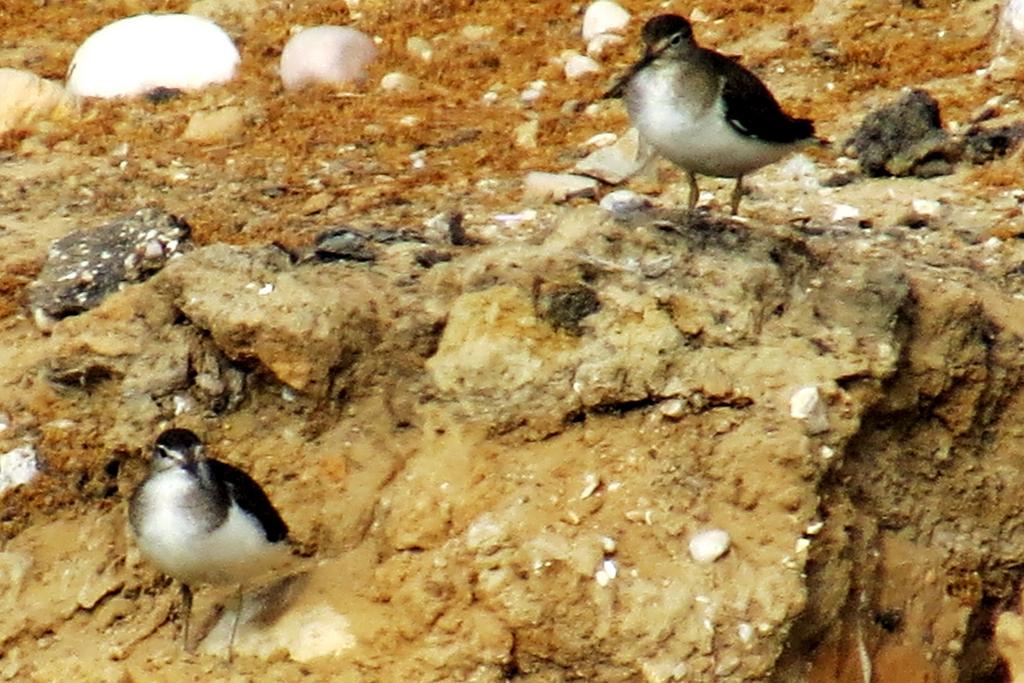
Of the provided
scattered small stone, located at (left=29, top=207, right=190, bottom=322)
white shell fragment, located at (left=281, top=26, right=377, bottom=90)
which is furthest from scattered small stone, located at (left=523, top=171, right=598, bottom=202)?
white shell fragment, located at (left=281, top=26, right=377, bottom=90)

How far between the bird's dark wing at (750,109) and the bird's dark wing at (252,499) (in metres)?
2.77

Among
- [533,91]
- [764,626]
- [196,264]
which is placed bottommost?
[533,91]

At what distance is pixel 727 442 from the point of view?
7152 millimetres

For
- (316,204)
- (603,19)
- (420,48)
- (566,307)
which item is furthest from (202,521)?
(603,19)

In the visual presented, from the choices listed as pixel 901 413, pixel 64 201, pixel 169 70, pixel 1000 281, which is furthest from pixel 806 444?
pixel 169 70

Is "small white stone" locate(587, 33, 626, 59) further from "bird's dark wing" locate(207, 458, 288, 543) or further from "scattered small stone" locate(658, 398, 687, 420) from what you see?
"bird's dark wing" locate(207, 458, 288, 543)

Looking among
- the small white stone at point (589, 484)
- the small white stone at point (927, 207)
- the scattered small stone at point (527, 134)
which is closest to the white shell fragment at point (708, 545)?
the small white stone at point (589, 484)

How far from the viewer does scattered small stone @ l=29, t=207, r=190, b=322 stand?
348 inches

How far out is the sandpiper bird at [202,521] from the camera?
704cm

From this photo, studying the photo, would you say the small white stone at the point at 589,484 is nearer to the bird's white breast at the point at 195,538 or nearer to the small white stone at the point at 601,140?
the bird's white breast at the point at 195,538

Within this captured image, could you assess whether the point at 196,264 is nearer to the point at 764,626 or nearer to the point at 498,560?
the point at 498,560

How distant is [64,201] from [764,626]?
213 inches

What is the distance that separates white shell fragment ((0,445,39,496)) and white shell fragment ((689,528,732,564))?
9.35 ft

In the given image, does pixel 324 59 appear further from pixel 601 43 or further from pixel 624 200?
pixel 624 200
